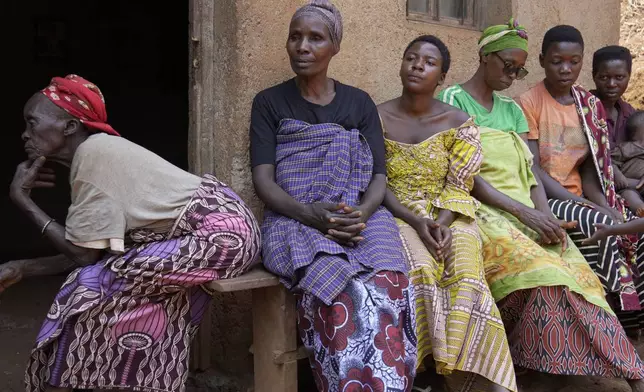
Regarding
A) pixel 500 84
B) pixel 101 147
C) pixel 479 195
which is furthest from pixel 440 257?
pixel 101 147

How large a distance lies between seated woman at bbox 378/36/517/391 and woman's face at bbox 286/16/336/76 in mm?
535

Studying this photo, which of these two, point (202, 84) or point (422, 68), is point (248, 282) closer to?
point (202, 84)

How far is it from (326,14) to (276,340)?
61.4 inches

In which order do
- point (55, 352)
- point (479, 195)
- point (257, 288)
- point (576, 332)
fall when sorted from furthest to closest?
point (479, 195) → point (576, 332) → point (257, 288) → point (55, 352)

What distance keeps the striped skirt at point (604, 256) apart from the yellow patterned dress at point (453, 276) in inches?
29.4

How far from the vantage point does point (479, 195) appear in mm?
→ 3973

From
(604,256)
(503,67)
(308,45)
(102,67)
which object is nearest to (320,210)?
(308,45)

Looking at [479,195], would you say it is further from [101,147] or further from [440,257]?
[101,147]

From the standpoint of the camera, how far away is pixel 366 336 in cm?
295

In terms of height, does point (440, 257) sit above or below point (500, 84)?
below

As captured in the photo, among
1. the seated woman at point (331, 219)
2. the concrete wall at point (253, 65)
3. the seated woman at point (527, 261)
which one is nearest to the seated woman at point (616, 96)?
the seated woman at point (527, 261)

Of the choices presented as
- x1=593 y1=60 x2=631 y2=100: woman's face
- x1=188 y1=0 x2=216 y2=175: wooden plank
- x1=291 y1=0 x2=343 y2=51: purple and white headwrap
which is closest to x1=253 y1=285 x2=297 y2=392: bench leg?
x1=188 y1=0 x2=216 y2=175: wooden plank

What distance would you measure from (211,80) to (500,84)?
170 cm

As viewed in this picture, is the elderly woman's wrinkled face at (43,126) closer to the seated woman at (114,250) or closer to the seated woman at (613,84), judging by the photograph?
the seated woman at (114,250)
